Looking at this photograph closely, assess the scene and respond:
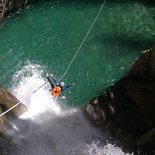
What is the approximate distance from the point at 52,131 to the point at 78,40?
12.5 meters

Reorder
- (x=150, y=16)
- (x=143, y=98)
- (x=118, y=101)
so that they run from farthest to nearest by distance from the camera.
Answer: (x=150, y=16) → (x=118, y=101) → (x=143, y=98)

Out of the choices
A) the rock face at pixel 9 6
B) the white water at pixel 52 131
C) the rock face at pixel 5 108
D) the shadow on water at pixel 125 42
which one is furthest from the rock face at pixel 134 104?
the rock face at pixel 9 6

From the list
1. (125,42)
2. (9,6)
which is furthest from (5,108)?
(9,6)

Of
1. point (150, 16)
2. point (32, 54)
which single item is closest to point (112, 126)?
point (32, 54)

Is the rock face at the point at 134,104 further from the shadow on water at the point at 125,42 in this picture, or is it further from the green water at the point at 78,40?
the shadow on water at the point at 125,42

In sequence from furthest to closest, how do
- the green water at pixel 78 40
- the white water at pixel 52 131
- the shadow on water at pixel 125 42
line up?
the shadow on water at pixel 125 42
the green water at pixel 78 40
the white water at pixel 52 131

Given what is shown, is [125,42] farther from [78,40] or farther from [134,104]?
[134,104]

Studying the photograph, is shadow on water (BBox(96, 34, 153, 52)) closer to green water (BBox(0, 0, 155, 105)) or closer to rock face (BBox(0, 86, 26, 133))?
green water (BBox(0, 0, 155, 105))

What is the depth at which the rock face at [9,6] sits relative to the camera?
129ft

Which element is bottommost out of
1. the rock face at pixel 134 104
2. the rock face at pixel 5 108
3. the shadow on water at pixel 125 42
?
the shadow on water at pixel 125 42

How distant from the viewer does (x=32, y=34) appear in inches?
1454

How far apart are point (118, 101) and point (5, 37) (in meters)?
16.9

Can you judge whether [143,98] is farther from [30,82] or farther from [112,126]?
[30,82]

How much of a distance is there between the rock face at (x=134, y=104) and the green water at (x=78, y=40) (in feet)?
9.05
